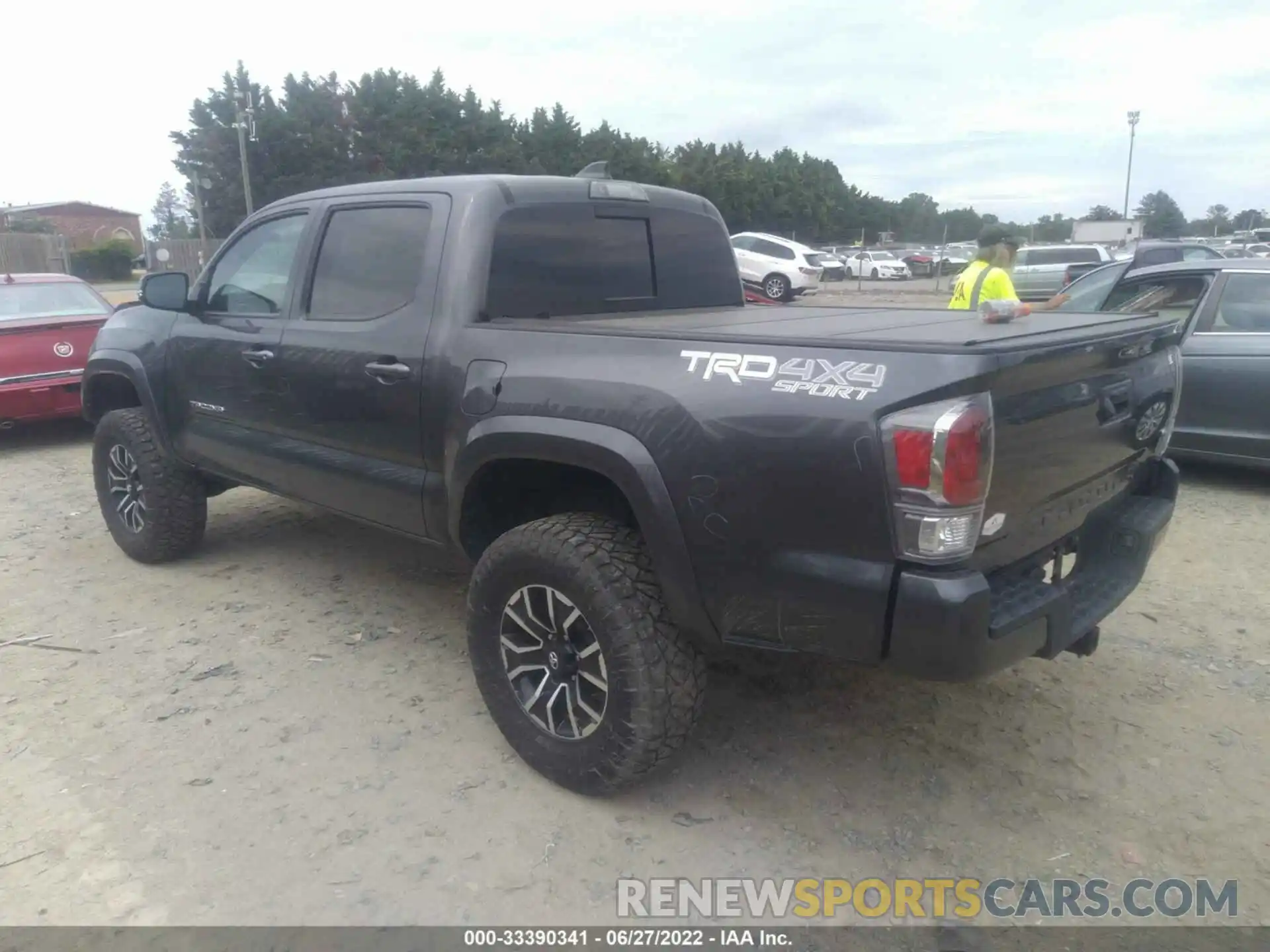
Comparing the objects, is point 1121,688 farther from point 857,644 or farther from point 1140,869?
point 857,644

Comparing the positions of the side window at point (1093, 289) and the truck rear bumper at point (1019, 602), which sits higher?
the side window at point (1093, 289)

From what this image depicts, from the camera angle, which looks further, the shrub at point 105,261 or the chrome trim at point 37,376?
the shrub at point 105,261

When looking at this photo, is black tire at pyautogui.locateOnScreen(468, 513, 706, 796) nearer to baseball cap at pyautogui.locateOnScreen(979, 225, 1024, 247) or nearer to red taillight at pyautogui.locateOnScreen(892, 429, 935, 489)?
red taillight at pyautogui.locateOnScreen(892, 429, 935, 489)

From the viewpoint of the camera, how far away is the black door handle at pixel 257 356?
13.3 feet

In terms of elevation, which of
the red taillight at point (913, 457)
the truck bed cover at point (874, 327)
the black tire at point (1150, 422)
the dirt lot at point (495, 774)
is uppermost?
the truck bed cover at point (874, 327)

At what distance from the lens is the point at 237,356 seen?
4238 millimetres

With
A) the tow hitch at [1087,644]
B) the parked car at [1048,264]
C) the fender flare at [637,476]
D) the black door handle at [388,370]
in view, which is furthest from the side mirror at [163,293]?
the parked car at [1048,264]

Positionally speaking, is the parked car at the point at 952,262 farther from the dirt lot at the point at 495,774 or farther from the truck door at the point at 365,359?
the truck door at the point at 365,359

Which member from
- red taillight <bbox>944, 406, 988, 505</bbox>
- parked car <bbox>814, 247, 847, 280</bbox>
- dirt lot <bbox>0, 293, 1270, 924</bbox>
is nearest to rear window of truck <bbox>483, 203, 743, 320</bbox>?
dirt lot <bbox>0, 293, 1270, 924</bbox>

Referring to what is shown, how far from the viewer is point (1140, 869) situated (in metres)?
2.65

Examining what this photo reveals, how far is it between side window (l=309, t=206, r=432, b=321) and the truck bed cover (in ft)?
1.88

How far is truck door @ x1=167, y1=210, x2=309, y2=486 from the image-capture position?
410 centimetres

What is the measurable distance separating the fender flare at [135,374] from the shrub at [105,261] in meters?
45.2

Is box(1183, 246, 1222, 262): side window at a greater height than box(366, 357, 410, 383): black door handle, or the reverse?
box(1183, 246, 1222, 262): side window
